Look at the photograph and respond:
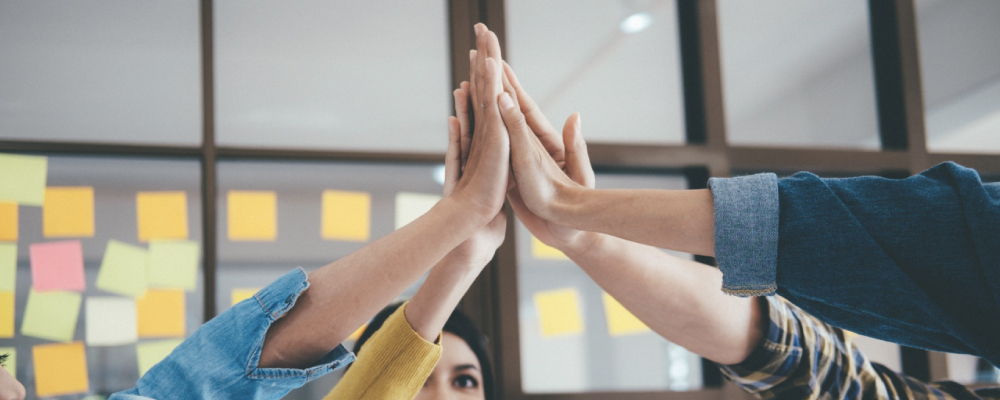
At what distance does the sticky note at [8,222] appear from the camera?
64.2 inches

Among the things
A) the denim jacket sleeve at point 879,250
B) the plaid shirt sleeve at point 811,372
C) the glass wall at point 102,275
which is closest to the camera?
the denim jacket sleeve at point 879,250

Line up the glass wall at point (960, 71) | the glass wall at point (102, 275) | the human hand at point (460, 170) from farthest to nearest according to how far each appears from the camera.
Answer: the glass wall at point (960, 71)
the glass wall at point (102, 275)
the human hand at point (460, 170)

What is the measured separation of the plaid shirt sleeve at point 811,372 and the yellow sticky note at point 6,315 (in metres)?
1.52

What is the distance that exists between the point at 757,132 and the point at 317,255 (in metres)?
1.37

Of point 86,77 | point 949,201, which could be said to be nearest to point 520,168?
point 949,201

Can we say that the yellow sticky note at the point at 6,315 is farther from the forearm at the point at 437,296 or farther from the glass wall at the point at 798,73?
the glass wall at the point at 798,73

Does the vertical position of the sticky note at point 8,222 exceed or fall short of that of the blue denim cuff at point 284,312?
it exceeds it

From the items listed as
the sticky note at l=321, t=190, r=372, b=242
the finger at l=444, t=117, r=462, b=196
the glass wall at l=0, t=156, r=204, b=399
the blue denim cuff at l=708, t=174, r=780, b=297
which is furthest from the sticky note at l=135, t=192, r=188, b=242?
the blue denim cuff at l=708, t=174, r=780, b=297

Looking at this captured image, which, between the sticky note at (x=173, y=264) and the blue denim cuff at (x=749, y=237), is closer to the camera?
the blue denim cuff at (x=749, y=237)

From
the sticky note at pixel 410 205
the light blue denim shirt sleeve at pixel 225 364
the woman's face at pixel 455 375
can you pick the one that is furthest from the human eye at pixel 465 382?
the light blue denim shirt sleeve at pixel 225 364

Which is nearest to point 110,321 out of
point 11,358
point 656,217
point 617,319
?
point 11,358

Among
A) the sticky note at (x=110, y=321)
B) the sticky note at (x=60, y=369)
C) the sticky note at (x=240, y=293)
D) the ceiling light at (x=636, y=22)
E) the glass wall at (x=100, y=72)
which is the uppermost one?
the ceiling light at (x=636, y=22)

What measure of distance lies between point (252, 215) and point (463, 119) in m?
0.77

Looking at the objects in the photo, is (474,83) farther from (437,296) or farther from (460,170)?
(437,296)
